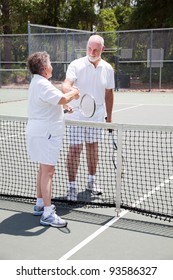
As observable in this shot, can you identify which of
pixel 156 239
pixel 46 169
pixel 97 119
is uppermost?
pixel 97 119

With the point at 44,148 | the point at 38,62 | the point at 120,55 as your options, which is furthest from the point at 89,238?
the point at 120,55

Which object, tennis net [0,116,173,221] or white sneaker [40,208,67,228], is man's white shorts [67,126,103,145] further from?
white sneaker [40,208,67,228]

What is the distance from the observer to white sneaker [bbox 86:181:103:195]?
17.4 ft

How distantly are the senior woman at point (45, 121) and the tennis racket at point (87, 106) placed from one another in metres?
0.58

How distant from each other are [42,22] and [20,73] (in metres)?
12.3

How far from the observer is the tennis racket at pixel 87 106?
482cm

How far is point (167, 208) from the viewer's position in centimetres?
473

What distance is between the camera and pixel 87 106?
487 centimetres

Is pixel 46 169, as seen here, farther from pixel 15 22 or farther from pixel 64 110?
pixel 15 22

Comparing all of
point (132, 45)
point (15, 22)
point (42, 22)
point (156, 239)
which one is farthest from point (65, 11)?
point (156, 239)

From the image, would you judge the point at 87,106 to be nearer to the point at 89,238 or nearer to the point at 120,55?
the point at 89,238

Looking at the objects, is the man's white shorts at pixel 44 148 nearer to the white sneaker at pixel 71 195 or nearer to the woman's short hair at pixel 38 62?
the woman's short hair at pixel 38 62

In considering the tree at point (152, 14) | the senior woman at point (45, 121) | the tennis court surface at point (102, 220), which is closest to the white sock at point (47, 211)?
the senior woman at point (45, 121)

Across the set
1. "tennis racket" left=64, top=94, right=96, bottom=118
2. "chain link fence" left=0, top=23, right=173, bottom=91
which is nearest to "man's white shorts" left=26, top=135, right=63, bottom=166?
"tennis racket" left=64, top=94, right=96, bottom=118
